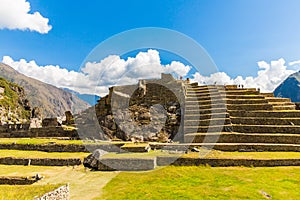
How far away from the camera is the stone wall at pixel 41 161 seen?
18761mm

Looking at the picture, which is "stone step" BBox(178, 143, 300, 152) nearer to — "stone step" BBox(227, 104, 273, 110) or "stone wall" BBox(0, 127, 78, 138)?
"stone step" BBox(227, 104, 273, 110)

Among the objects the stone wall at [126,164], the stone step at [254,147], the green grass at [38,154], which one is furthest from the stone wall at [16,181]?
the stone step at [254,147]

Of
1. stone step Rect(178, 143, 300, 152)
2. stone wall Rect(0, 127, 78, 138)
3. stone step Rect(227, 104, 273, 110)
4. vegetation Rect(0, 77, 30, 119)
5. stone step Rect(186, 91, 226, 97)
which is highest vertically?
vegetation Rect(0, 77, 30, 119)

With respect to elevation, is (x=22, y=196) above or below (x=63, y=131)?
below

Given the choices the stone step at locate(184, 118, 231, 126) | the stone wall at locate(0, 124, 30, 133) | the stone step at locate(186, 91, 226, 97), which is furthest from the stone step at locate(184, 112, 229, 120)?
the stone wall at locate(0, 124, 30, 133)

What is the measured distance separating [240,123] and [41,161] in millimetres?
18349

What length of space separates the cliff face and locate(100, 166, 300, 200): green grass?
2626 inches

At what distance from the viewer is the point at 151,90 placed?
103ft

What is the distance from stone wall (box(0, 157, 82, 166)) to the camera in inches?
739

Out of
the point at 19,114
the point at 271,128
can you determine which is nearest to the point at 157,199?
the point at 271,128

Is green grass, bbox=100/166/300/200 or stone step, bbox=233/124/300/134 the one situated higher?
stone step, bbox=233/124/300/134

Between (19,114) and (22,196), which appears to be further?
(19,114)

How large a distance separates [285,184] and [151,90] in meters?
20.6

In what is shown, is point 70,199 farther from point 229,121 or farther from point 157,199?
point 229,121
